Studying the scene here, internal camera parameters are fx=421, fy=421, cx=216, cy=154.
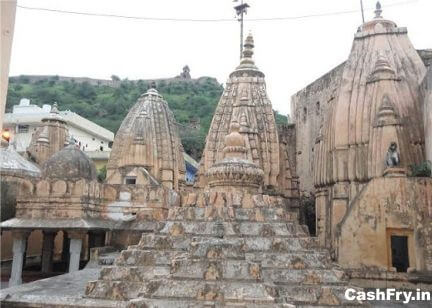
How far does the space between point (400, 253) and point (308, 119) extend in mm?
14406

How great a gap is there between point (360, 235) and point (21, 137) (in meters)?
37.2

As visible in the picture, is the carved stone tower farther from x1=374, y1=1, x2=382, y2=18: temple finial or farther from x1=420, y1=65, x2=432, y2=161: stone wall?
x1=420, y1=65, x2=432, y2=161: stone wall

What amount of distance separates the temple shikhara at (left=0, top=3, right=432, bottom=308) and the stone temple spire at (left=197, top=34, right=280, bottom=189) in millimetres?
72

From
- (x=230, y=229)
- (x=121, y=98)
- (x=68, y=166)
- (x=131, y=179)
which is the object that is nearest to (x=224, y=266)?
(x=230, y=229)

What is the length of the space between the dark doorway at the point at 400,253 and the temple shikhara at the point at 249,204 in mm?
43

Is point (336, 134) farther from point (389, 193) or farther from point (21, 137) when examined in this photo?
point (21, 137)

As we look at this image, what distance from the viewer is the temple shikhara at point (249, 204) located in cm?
777

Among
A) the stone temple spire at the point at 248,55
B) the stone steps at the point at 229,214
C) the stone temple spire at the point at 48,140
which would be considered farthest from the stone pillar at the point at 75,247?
the stone temple spire at the point at 248,55

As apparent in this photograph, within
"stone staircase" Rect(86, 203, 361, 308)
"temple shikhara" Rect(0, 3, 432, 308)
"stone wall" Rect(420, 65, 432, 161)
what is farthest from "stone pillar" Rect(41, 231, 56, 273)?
"stone wall" Rect(420, 65, 432, 161)

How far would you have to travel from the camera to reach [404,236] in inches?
489

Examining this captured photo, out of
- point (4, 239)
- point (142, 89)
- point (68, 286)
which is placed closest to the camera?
point (68, 286)

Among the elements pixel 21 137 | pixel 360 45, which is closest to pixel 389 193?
pixel 360 45

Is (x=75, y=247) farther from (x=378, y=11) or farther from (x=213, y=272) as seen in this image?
(x=378, y=11)

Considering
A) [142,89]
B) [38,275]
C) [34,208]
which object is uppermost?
[142,89]
